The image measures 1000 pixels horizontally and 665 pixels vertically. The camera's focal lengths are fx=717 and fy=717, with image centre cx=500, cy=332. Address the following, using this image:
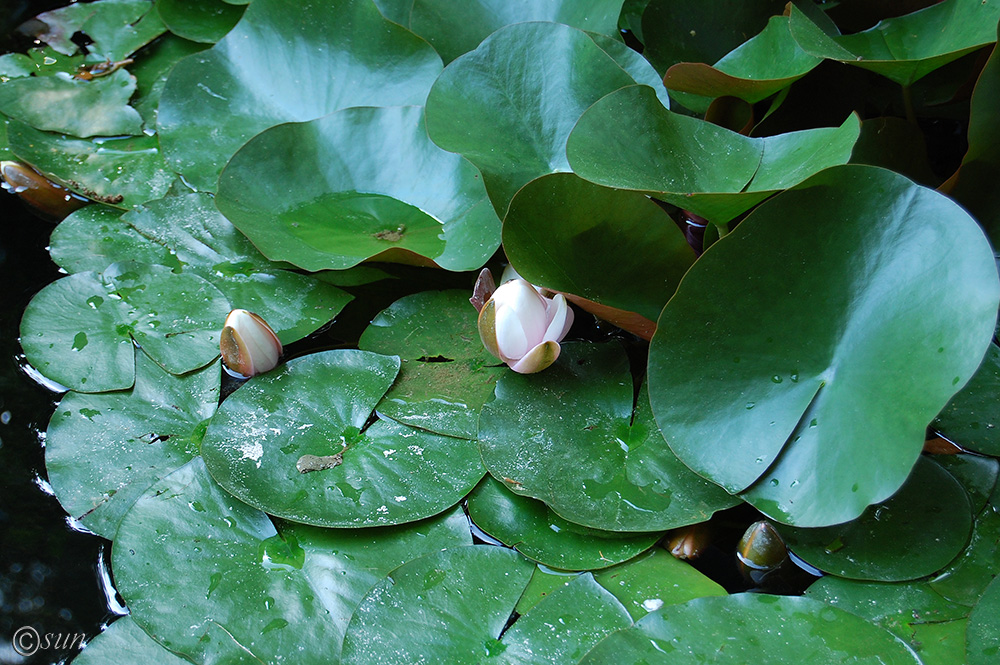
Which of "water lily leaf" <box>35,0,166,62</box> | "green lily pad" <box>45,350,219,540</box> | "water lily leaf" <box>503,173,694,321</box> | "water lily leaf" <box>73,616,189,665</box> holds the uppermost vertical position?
"water lily leaf" <box>503,173,694,321</box>

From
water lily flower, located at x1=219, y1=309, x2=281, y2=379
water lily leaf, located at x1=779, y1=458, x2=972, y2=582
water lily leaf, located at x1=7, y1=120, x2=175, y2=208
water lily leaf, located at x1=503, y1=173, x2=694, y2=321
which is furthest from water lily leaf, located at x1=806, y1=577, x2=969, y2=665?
water lily leaf, located at x1=7, y1=120, x2=175, y2=208

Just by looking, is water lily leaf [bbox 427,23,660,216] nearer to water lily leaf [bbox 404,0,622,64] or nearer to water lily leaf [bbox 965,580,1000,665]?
water lily leaf [bbox 404,0,622,64]

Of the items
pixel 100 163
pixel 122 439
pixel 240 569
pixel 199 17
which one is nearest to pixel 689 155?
pixel 240 569

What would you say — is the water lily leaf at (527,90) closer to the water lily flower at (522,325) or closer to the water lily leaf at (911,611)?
the water lily flower at (522,325)

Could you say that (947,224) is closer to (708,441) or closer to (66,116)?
(708,441)

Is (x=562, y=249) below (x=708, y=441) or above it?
above

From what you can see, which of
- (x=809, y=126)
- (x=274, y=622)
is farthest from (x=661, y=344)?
(x=809, y=126)
